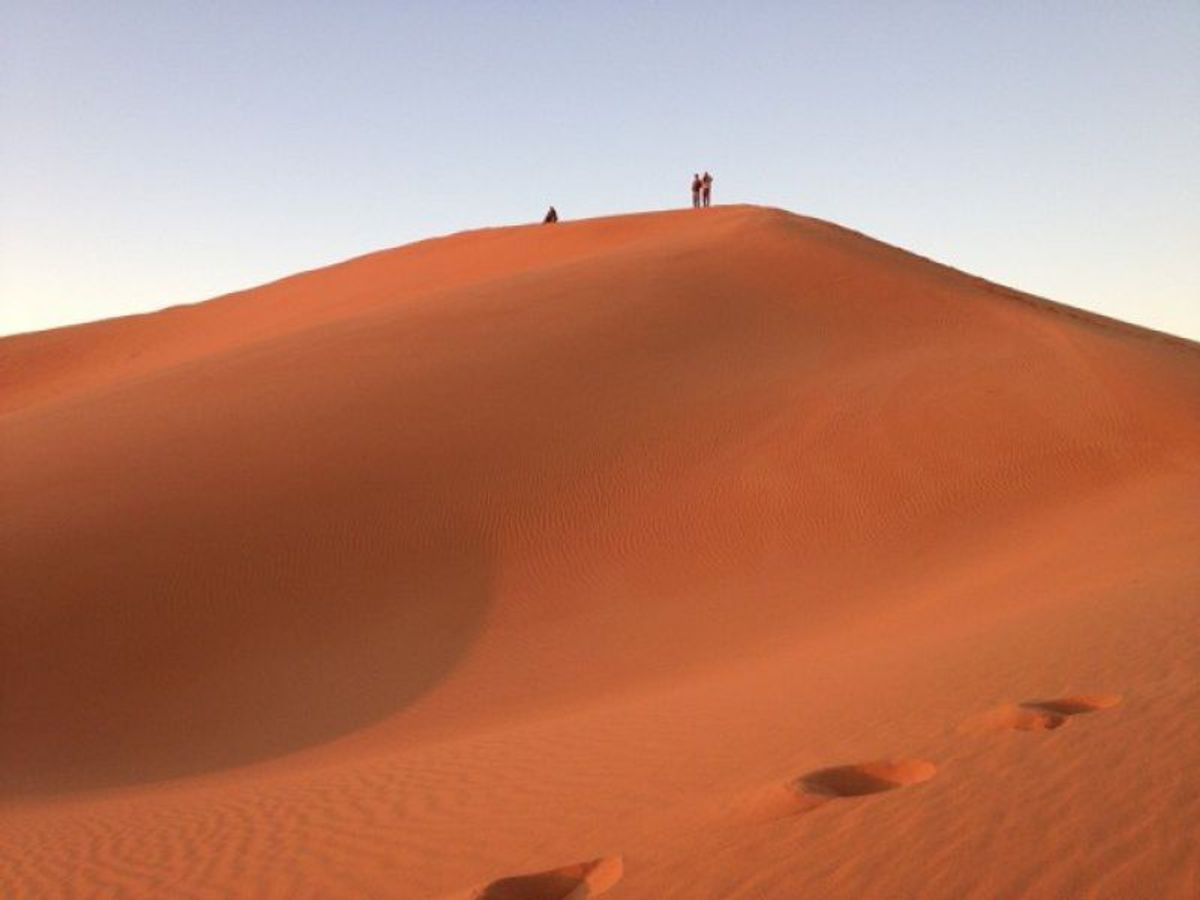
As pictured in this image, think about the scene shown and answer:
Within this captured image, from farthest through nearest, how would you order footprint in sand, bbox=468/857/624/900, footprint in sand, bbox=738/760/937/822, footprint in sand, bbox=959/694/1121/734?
footprint in sand, bbox=959/694/1121/734 < footprint in sand, bbox=738/760/937/822 < footprint in sand, bbox=468/857/624/900

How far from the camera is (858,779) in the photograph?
18.0 ft

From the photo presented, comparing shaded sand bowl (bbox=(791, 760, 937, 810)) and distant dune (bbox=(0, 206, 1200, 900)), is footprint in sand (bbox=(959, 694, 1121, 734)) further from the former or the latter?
shaded sand bowl (bbox=(791, 760, 937, 810))

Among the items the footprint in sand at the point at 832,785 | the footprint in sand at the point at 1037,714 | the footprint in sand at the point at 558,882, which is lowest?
the footprint in sand at the point at 558,882

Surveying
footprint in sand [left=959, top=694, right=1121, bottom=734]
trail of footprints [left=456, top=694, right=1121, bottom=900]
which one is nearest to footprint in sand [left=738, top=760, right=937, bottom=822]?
trail of footprints [left=456, top=694, right=1121, bottom=900]

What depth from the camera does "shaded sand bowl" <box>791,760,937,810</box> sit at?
5141mm

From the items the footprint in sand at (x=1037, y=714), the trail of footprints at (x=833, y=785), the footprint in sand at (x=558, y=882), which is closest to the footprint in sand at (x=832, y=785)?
the trail of footprints at (x=833, y=785)

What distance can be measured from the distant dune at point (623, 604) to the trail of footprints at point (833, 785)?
1.2 inches

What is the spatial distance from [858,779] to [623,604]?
6.53 metres

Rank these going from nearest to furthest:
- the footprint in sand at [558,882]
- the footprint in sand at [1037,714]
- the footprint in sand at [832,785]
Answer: the footprint in sand at [558,882], the footprint in sand at [832,785], the footprint in sand at [1037,714]

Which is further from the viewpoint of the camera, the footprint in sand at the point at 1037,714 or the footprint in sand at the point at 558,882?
the footprint in sand at the point at 1037,714

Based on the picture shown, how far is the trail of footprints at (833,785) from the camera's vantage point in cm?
492

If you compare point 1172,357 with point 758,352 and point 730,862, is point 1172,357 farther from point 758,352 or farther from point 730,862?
point 730,862

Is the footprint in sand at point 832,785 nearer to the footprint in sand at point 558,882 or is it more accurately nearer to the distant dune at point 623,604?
the distant dune at point 623,604

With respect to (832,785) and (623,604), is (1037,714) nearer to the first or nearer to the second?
(832,785)
